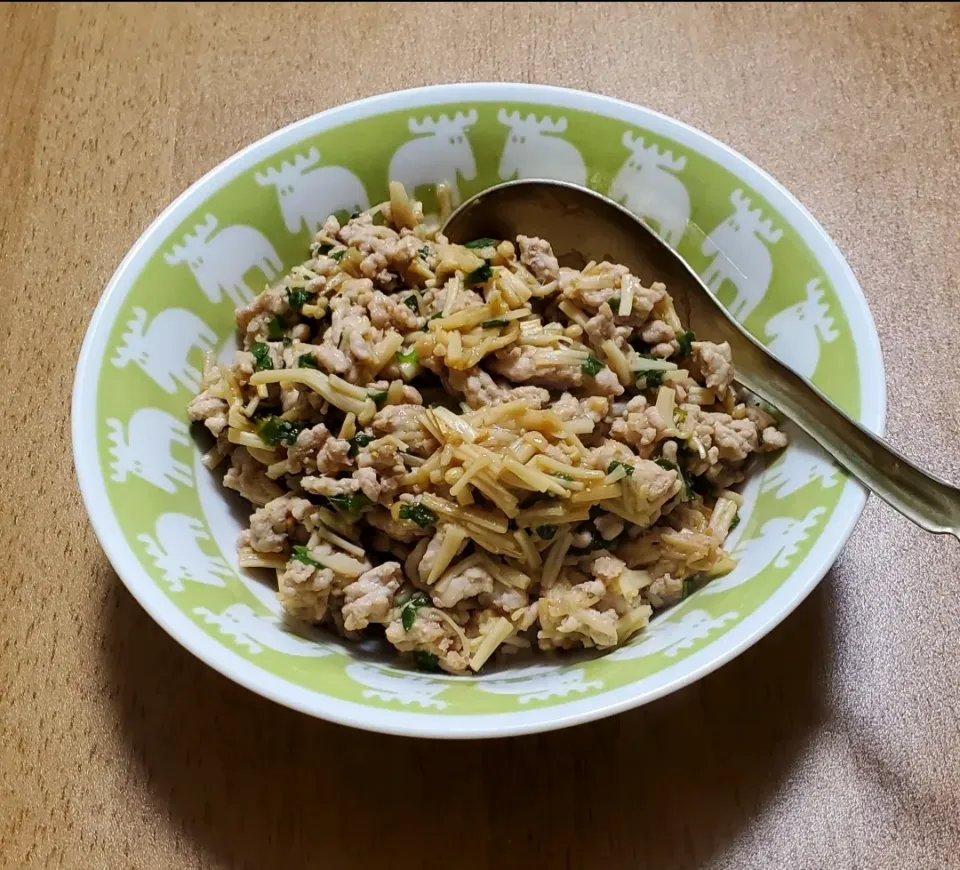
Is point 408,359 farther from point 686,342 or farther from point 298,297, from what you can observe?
point 686,342

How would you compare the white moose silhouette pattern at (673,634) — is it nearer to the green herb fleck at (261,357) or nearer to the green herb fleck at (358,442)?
the green herb fleck at (358,442)

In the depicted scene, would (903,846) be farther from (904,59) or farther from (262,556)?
(904,59)

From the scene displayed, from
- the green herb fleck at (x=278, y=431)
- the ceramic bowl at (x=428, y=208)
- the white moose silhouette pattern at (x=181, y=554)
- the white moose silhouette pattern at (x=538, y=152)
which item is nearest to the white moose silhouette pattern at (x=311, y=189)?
the ceramic bowl at (x=428, y=208)

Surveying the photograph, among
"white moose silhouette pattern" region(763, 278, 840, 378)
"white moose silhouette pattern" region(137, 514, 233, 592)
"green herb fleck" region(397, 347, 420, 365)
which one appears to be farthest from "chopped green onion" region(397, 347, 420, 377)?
"white moose silhouette pattern" region(763, 278, 840, 378)

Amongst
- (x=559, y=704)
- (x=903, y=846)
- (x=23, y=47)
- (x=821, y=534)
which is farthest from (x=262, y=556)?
(x=23, y=47)

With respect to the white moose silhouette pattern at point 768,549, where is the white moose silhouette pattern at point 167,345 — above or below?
above

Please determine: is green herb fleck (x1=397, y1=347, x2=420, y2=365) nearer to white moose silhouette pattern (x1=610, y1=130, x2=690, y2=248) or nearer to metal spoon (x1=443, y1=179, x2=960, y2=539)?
metal spoon (x1=443, y1=179, x2=960, y2=539)
